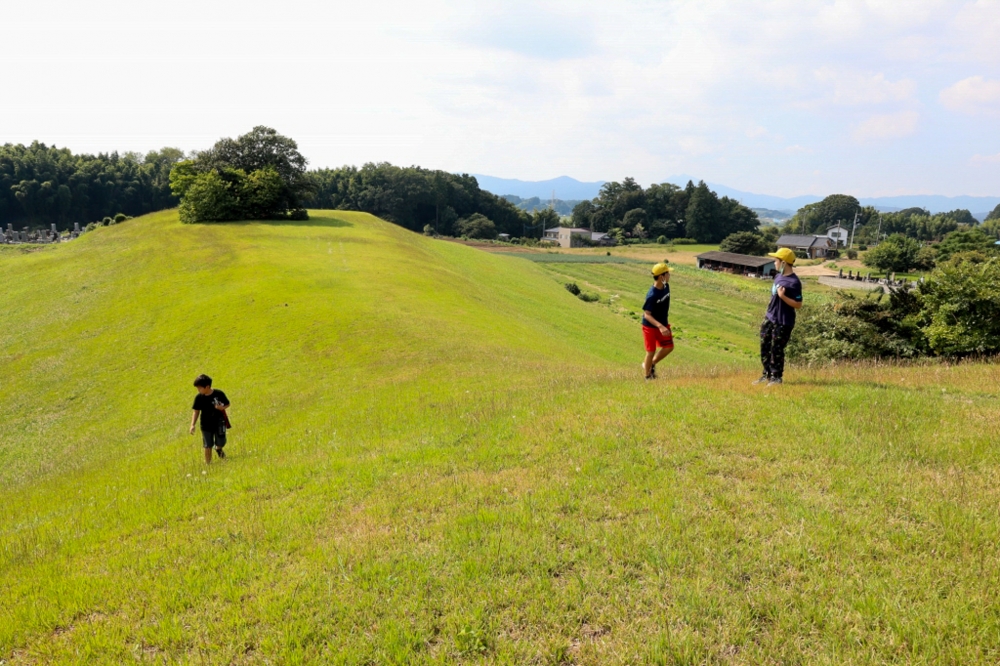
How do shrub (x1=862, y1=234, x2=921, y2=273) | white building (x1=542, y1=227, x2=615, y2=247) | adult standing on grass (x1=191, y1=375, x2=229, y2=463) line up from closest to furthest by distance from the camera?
adult standing on grass (x1=191, y1=375, x2=229, y2=463), shrub (x1=862, y1=234, x2=921, y2=273), white building (x1=542, y1=227, x2=615, y2=247)

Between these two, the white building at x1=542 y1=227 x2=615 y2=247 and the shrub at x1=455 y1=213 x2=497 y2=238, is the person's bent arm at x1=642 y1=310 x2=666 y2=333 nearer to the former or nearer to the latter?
the shrub at x1=455 y1=213 x2=497 y2=238

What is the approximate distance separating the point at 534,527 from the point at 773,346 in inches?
Answer: 335

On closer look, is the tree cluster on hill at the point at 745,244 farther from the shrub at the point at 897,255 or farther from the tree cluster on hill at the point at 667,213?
the tree cluster on hill at the point at 667,213

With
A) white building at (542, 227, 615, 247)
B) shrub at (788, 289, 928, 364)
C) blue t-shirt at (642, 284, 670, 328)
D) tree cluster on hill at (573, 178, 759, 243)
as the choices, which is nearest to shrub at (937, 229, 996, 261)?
tree cluster on hill at (573, 178, 759, 243)

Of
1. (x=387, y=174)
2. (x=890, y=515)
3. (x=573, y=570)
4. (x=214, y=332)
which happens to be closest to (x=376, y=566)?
(x=573, y=570)

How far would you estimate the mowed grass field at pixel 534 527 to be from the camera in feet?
17.0

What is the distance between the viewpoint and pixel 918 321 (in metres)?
23.8

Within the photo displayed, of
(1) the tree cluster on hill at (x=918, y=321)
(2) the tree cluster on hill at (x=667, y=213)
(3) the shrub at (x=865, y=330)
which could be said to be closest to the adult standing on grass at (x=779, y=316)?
(1) the tree cluster on hill at (x=918, y=321)

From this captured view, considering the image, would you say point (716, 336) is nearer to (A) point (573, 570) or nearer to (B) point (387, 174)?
(A) point (573, 570)

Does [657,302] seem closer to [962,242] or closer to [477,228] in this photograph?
[962,242]

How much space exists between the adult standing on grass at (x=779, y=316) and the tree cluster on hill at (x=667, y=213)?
6694 inches

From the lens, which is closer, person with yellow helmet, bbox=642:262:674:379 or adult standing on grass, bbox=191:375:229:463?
adult standing on grass, bbox=191:375:229:463

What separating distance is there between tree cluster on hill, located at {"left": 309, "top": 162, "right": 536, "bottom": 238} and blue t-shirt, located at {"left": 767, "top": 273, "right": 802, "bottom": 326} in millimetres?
137900

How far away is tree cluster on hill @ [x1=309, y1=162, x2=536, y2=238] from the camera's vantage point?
5664 inches
